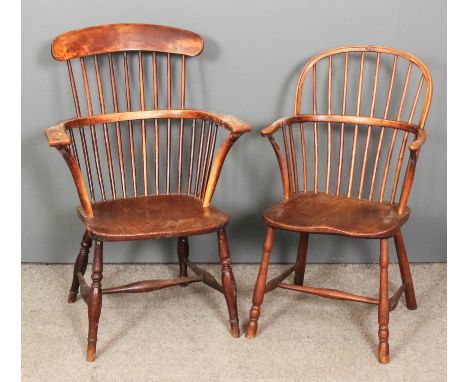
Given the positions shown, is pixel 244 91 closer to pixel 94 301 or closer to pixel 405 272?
pixel 405 272

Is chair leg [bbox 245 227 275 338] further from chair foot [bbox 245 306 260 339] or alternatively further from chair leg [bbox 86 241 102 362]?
chair leg [bbox 86 241 102 362]

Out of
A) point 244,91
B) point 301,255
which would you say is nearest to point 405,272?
point 301,255

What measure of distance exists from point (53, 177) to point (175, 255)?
2.13ft

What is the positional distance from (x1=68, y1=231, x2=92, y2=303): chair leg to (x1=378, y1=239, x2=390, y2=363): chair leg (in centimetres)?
109

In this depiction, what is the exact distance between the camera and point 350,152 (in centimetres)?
298

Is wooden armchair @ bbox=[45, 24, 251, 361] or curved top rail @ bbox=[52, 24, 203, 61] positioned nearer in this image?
wooden armchair @ bbox=[45, 24, 251, 361]

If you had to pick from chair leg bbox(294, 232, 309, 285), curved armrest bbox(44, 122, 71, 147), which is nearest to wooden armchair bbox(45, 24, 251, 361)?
curved armrest bbox(44, 122, 71, 147)

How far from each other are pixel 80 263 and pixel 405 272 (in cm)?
126

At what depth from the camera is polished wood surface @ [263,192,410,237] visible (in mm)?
2320

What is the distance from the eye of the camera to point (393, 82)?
2877 millimetres

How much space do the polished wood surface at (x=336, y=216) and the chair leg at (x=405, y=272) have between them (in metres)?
0.13

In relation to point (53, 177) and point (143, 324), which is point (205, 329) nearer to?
point (143, 324)

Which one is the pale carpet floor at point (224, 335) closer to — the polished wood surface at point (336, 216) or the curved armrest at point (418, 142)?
the polished wood surface at point (336, 216)
